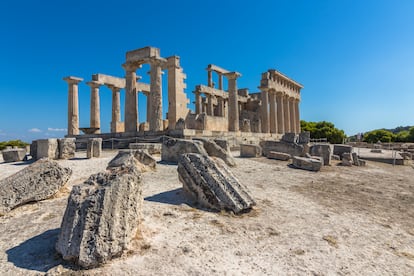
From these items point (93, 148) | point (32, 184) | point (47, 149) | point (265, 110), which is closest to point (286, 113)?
point (265, 110)

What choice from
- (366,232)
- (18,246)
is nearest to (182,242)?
(18,246)

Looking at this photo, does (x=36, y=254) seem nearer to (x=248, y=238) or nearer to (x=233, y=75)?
(x=248, y=238)

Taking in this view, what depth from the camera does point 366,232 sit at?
416cm

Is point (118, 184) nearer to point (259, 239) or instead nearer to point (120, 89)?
point (259, 239)

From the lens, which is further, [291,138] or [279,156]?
[291,138]

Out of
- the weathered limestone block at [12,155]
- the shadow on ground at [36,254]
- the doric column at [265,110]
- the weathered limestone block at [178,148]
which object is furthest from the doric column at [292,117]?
the shadow on ground at [36,254]

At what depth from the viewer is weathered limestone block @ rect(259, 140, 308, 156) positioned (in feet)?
44.1

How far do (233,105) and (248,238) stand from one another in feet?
65.9

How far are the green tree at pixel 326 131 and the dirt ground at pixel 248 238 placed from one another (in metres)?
45.2

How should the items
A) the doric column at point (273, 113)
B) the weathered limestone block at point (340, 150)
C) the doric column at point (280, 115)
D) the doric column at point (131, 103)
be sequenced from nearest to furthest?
1. the weathered limestone block at point (340, 150)
2. the doric column at point (131, 103)
3. the doric column at point (273, 113)
4. the doric column at point (280, 115)

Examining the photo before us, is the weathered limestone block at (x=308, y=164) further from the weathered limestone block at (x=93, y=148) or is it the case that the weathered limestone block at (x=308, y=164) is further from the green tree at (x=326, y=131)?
the green tree at (x=326, y=131)

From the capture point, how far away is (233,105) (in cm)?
2322

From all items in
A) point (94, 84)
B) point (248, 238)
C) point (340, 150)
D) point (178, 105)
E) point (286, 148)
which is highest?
point (94, 84)

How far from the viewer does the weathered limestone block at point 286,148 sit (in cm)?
1344
